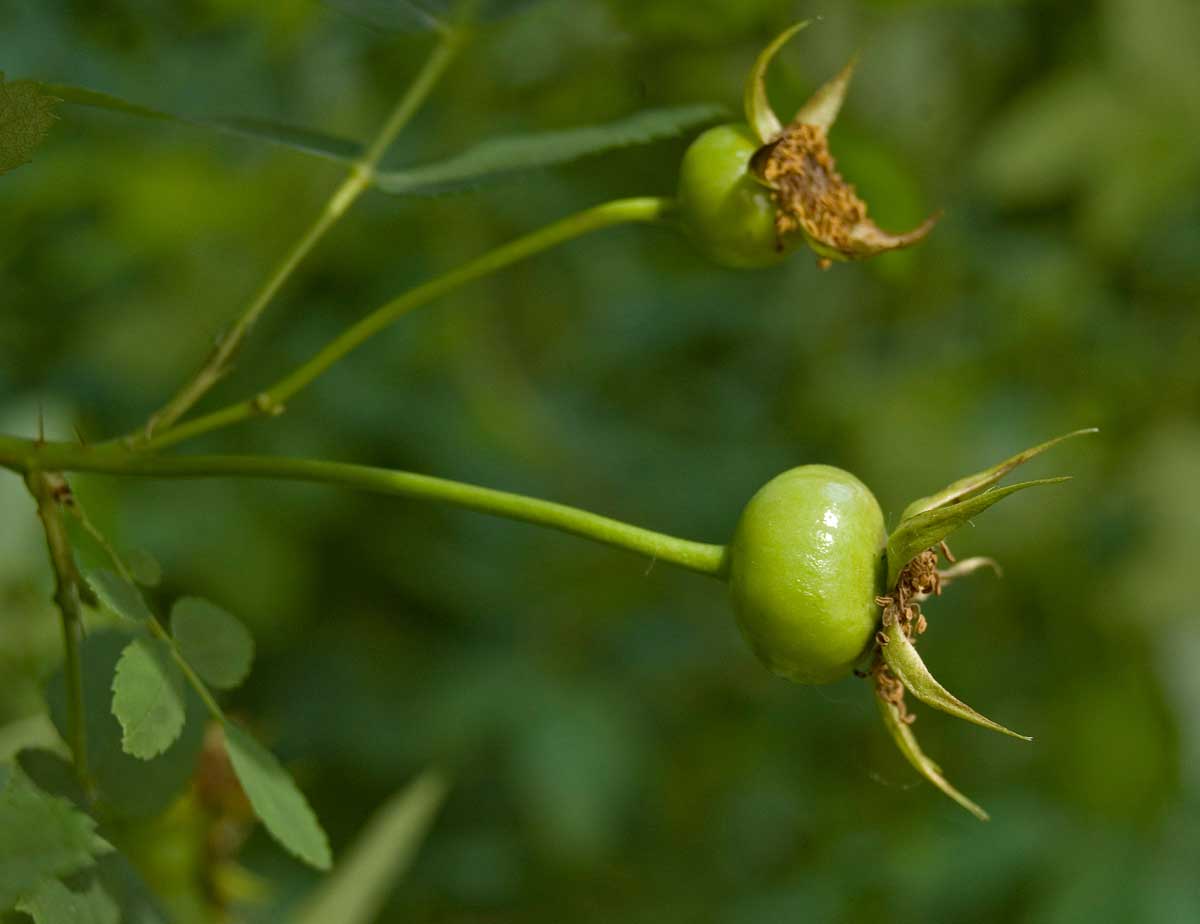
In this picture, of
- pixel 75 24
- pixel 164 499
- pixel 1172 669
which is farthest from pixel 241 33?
pixel 1172 669

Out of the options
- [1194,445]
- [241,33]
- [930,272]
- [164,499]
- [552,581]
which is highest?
[930,272]

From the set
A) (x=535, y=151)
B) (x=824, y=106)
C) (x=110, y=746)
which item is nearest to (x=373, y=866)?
(x=110, y=746)

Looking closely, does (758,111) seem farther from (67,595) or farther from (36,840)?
(36,840)

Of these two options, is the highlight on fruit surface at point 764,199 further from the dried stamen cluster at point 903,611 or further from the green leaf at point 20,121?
the green leaf at point 20,121

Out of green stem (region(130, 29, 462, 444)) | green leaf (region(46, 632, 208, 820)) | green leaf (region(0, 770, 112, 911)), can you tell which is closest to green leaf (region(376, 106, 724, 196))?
green stem (region(130, 29, 462, 444))

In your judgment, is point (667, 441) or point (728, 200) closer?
point (728, 200)

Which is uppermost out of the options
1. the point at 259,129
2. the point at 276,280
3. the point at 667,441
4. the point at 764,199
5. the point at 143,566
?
the point at 667,441

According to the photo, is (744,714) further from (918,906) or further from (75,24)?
(75,24)

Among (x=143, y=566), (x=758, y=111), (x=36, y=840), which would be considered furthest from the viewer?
(x=758, y=111)
